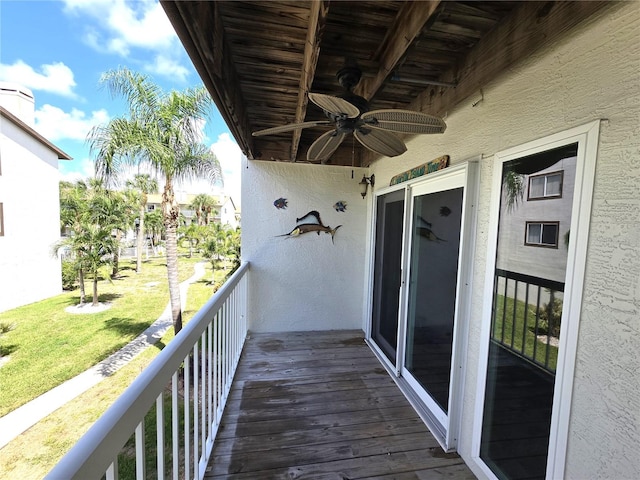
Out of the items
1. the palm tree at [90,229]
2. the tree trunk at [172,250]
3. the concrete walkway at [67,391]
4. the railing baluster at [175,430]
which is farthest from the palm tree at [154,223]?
the railing baluster at [175,430]

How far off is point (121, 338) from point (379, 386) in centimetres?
814

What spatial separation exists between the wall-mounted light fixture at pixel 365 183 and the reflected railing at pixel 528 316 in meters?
2.42

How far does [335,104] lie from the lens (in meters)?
1.34

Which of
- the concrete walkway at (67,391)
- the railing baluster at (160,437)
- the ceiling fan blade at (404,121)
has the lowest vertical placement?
the concrete walkway at (67,391)

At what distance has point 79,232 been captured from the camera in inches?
376

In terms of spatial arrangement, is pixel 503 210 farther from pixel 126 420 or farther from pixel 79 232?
pixel 79 232

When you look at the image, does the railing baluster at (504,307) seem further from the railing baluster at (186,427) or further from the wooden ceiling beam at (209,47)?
the wooden ceiling beam at (209,47)

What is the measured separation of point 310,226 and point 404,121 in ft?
8.28

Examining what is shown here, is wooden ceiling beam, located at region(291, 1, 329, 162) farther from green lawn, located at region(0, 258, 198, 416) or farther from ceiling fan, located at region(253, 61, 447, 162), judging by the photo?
green lawn, located at region(0, 258, 198, 416)

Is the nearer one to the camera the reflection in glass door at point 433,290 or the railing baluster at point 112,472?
the railing baluster at point 112,472

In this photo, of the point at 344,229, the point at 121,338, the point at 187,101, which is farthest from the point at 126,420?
the point at 121,338

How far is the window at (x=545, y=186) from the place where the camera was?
1.24 meters

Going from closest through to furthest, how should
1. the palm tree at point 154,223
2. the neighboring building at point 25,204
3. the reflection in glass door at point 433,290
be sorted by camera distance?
1. the reflection in glass door at point 433,290
2. the neighboring building at point 25,204
3. the palm tree at point 154,223

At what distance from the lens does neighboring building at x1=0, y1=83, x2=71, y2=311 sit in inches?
324
